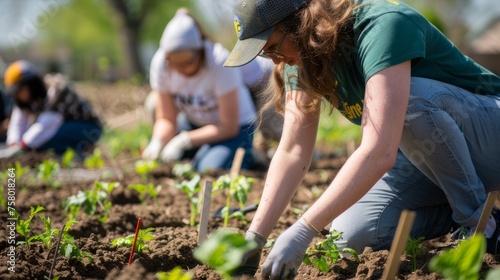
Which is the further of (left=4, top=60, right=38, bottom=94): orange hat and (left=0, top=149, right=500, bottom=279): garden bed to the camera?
(left=4, top=60, right=38, bottom=94): orange hat

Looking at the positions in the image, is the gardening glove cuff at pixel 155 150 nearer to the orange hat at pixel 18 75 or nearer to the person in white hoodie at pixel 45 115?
the person in white hoodie at pixel 45 115

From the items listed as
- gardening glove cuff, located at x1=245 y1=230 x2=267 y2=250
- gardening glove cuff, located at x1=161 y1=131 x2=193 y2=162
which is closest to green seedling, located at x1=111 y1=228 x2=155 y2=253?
gardening glove cuff, located at x1=245 y1=230 x2=267 y2=250

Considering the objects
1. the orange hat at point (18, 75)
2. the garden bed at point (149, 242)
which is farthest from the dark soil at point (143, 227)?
the orange hat at point (18, 75)

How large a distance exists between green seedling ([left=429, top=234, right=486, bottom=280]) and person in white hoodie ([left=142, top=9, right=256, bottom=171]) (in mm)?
2561

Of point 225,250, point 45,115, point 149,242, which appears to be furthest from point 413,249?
point 45,115

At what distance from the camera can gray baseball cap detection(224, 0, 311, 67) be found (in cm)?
176

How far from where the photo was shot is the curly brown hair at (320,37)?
174cm

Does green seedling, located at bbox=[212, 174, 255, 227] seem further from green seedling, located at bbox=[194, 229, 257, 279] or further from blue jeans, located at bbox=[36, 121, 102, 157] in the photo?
blue jeans, located at bbox=[36, 121, 102, 157]

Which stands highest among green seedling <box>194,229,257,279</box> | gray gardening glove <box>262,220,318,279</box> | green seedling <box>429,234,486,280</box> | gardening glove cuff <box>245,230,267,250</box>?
green seedling <box>194,229,257,279</box>

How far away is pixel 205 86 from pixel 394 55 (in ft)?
8.13

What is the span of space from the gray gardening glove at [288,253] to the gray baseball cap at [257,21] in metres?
0.51

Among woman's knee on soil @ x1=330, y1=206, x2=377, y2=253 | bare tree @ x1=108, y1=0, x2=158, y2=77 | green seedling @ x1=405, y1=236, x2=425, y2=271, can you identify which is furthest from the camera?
bare tree @ x1=108, y1=0, x2=158, y2=77

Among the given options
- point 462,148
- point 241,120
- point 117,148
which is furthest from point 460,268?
point 117,148

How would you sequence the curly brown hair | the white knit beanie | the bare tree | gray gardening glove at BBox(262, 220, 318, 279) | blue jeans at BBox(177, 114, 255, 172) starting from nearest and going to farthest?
gray gardening glove at BBox(262, 220, 318, 279), the curly brown hair, the white knit beanie, blue jeans at BBox(177, 114, 255, 172), the bare tree
